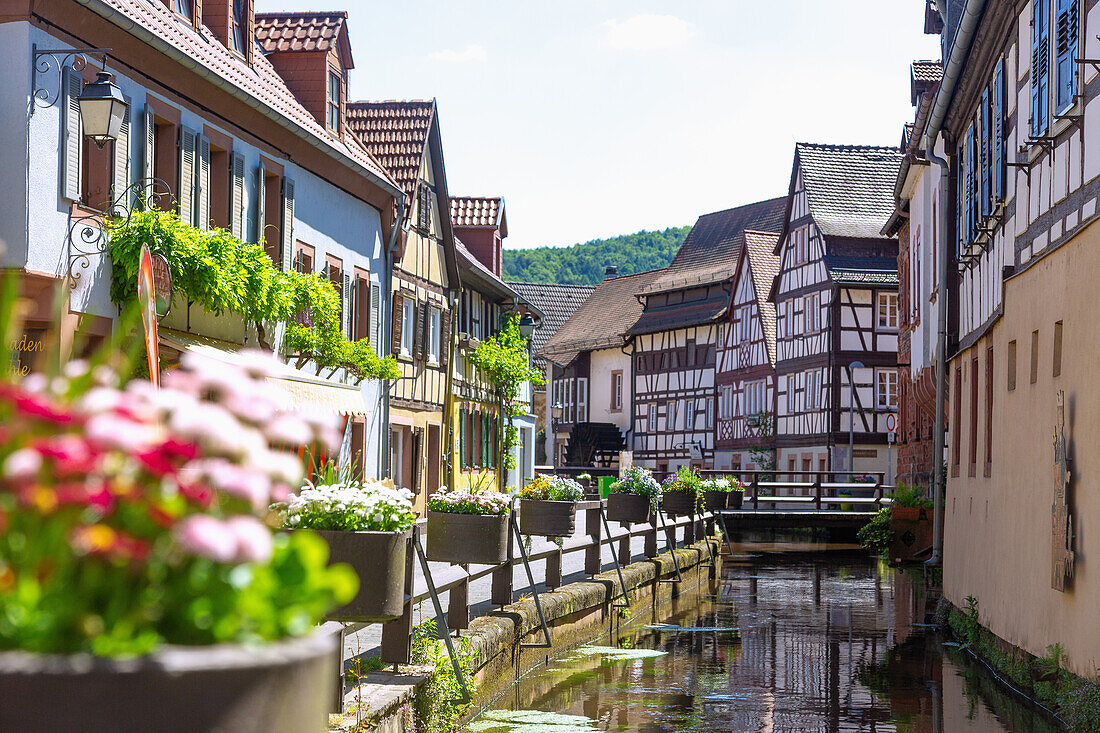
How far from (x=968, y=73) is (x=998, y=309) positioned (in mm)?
4424

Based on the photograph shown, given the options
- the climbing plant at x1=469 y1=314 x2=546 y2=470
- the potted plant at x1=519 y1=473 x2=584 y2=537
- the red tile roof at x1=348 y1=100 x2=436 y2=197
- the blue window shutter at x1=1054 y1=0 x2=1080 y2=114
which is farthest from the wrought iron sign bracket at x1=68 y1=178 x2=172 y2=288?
the climbing plant at x1=469 y1=314 x2=546 y2=470

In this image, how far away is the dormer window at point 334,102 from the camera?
2345 cm

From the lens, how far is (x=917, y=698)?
11.0 m

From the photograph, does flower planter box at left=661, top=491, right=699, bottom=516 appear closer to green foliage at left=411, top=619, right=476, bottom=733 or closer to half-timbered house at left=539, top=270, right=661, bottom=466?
green foliage at left=411, top=619, right=476, bottom=733

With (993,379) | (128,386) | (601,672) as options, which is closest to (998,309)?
(993,379)

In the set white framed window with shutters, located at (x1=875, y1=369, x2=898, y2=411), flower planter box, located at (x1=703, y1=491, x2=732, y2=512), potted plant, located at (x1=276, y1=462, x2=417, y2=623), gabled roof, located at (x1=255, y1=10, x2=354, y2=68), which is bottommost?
flower planter box, located at (x1=703, y1=491, x2=732, y2=512)

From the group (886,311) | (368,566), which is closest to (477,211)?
(886,311)

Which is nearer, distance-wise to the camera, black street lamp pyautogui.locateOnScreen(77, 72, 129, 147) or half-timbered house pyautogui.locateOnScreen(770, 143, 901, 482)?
black street lamp pyautogui.locateOnScreen(77, 72, 129, 147)

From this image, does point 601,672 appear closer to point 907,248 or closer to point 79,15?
point 79,15

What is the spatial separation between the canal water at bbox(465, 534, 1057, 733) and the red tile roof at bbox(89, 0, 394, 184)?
7303 millimetres

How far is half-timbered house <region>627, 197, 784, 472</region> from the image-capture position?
57.8m

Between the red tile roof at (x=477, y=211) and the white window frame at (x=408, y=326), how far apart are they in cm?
872

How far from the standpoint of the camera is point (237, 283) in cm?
1544

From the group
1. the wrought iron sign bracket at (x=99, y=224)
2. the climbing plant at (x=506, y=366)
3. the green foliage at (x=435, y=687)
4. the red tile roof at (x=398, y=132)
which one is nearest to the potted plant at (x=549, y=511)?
the wrought iron sign bracket at (x=99, y=224)
